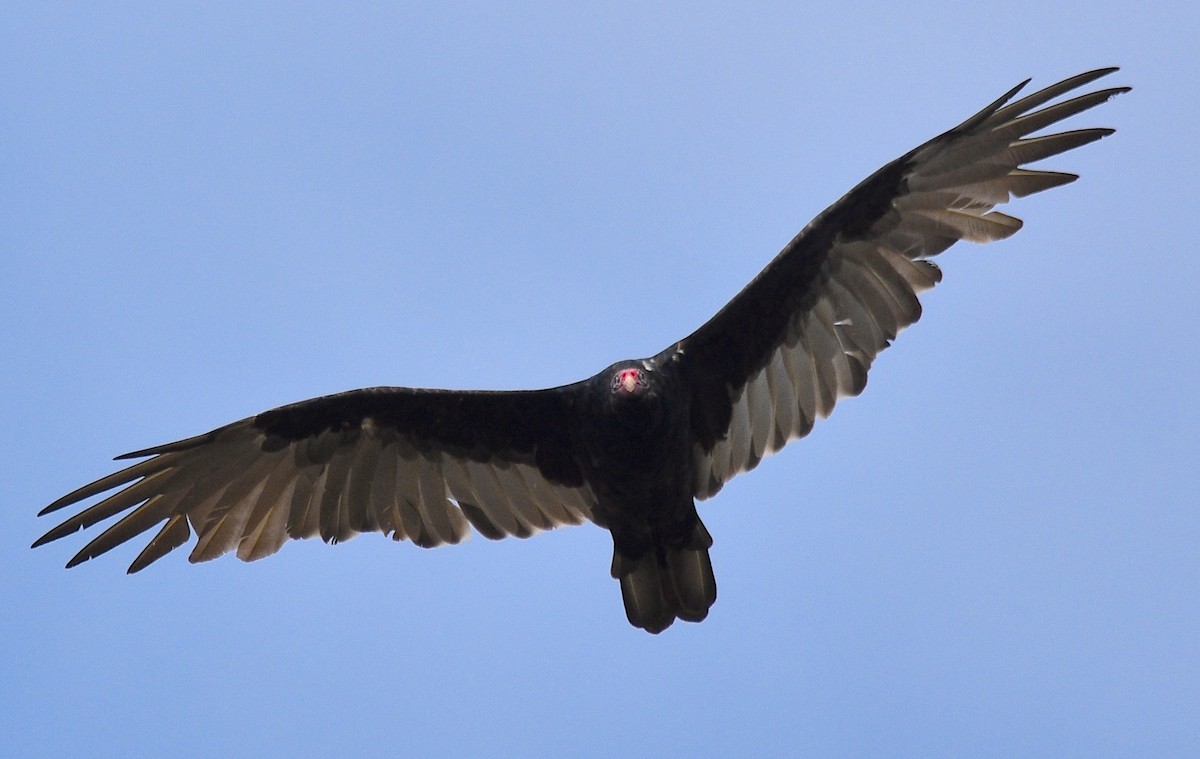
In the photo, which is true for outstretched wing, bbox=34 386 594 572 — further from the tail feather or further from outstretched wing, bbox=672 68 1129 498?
outstretched wing, bbox=672 68 1129 498

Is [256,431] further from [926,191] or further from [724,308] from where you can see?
[926,191]

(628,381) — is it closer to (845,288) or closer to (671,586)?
(671,586)

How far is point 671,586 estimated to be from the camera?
8469mm

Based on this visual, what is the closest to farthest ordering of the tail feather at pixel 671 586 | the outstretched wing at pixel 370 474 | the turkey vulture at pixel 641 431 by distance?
1. the turkey vulture at pixel 641 431
2. the tail feather at pixel 671 586
3. the outstretched wing at pixel 370 474

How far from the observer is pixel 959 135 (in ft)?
26.9

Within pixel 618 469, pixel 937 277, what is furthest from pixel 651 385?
pixel 937 277

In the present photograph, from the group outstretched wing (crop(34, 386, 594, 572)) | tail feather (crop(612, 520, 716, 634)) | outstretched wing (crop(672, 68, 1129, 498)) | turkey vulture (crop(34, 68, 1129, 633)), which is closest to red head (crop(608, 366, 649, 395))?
→ turkey vulture (crop(34, 68, 1129, 633))

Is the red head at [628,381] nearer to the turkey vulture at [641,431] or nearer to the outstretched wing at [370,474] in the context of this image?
the turkey vulture at [641,431]

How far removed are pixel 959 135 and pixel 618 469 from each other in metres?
2.83

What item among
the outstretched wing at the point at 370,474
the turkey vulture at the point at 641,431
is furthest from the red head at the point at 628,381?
the outstretched wing at the point at 370,474

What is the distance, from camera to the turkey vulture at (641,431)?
8148 millimetres

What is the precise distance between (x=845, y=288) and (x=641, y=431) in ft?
5.63

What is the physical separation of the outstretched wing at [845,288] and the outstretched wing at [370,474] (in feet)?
3.20

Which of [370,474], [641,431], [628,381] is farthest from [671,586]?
[370,474]
